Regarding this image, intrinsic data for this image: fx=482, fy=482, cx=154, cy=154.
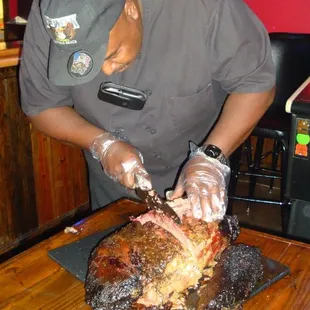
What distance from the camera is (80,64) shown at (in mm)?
1463

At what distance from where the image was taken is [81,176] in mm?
A: 3365

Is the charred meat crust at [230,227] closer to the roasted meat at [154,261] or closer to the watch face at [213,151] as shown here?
the roasted meat at [154,261]

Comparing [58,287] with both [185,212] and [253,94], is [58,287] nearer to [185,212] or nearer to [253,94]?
[185,212]

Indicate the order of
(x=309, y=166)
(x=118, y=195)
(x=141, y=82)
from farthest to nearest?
(x=309, y=166) < (x=118, y=195) < (x=141, y=82)

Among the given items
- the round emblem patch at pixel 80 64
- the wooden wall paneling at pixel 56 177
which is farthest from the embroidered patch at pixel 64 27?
the wooden wall paneling at pixel 56 177

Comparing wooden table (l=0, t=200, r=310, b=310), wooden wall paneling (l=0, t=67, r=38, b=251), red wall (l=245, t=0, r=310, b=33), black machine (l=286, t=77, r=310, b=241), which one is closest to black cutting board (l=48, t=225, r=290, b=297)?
wooden table (l=0, t=200, r=310, b=310)

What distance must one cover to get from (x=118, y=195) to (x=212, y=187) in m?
0.64

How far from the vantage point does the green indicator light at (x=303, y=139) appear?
2.32 meters

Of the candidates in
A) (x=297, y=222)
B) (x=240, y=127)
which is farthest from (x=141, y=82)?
(x=297, y=222)

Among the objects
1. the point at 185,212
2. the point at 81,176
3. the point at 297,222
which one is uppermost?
the point at 185,212

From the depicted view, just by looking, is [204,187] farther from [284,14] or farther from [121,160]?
[284,14]

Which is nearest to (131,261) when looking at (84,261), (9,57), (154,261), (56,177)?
(154,261)

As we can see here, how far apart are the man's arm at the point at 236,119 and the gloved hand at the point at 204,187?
0.40ft

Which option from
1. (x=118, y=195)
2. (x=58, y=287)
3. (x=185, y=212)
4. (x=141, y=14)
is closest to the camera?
(x=58, y=287)
